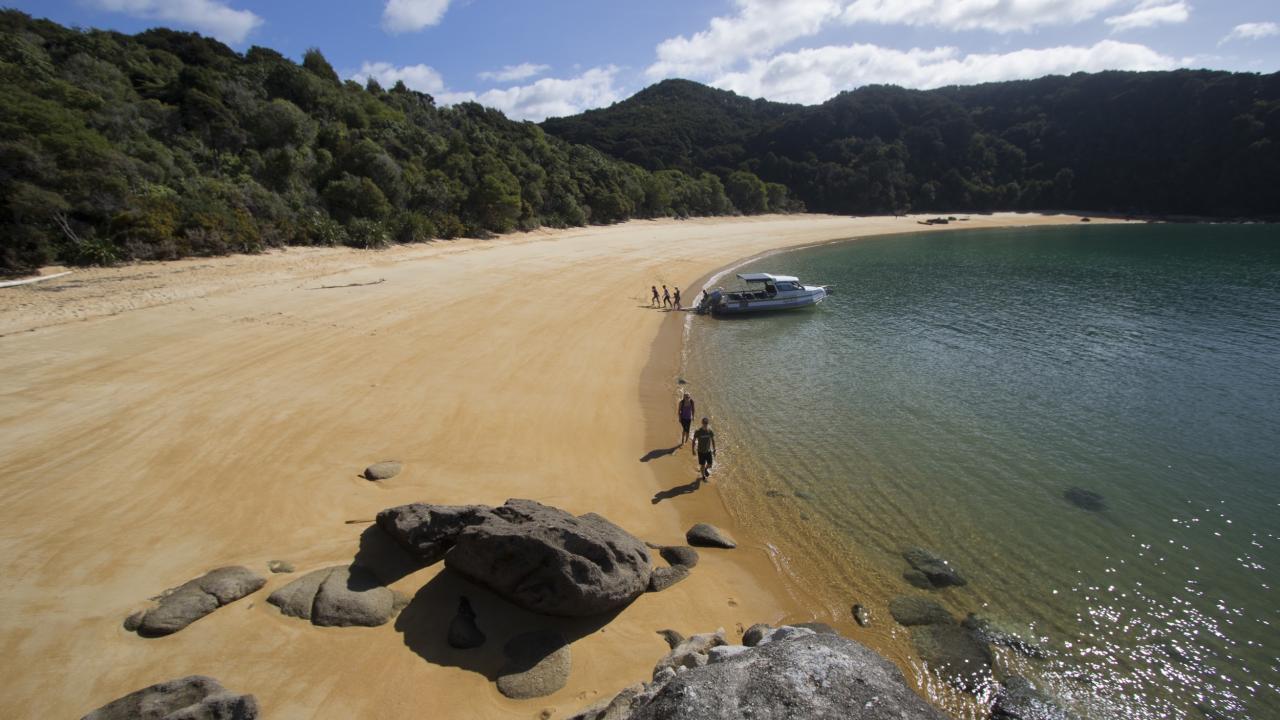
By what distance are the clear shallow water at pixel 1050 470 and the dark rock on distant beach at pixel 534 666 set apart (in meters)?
4.81

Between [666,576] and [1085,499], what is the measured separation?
1015 cm

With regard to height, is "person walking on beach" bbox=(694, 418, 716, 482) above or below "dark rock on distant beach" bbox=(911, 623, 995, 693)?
above

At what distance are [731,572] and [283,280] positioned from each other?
26.1m

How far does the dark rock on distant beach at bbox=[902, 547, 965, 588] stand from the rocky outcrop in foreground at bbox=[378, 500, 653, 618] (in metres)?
5.13

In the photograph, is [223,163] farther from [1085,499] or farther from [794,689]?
[1085,499]

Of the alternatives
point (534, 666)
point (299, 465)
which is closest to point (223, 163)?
point (299, 465)

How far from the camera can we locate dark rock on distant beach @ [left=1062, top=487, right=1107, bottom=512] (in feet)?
39.8

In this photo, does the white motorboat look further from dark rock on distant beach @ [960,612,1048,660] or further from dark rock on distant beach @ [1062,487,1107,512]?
dark rock on distant beach @ [960,612,1048,660]

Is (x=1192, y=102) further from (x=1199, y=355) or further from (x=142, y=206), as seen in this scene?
(x=142, y=206)

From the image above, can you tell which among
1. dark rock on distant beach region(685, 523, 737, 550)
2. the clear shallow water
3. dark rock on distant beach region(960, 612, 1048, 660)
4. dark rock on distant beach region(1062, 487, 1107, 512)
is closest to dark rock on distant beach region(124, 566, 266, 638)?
dark rock on distant beach region(685, 523, 737, 550)

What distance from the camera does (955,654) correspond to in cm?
822

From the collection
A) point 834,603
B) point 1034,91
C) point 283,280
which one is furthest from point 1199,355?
point 1034,91

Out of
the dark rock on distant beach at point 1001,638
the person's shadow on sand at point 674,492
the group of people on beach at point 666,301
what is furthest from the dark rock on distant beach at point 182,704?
the group of people on beach at point 666,301

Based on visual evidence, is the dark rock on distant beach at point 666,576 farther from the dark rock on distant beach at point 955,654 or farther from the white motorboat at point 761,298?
the white motorboat at point 761,298
